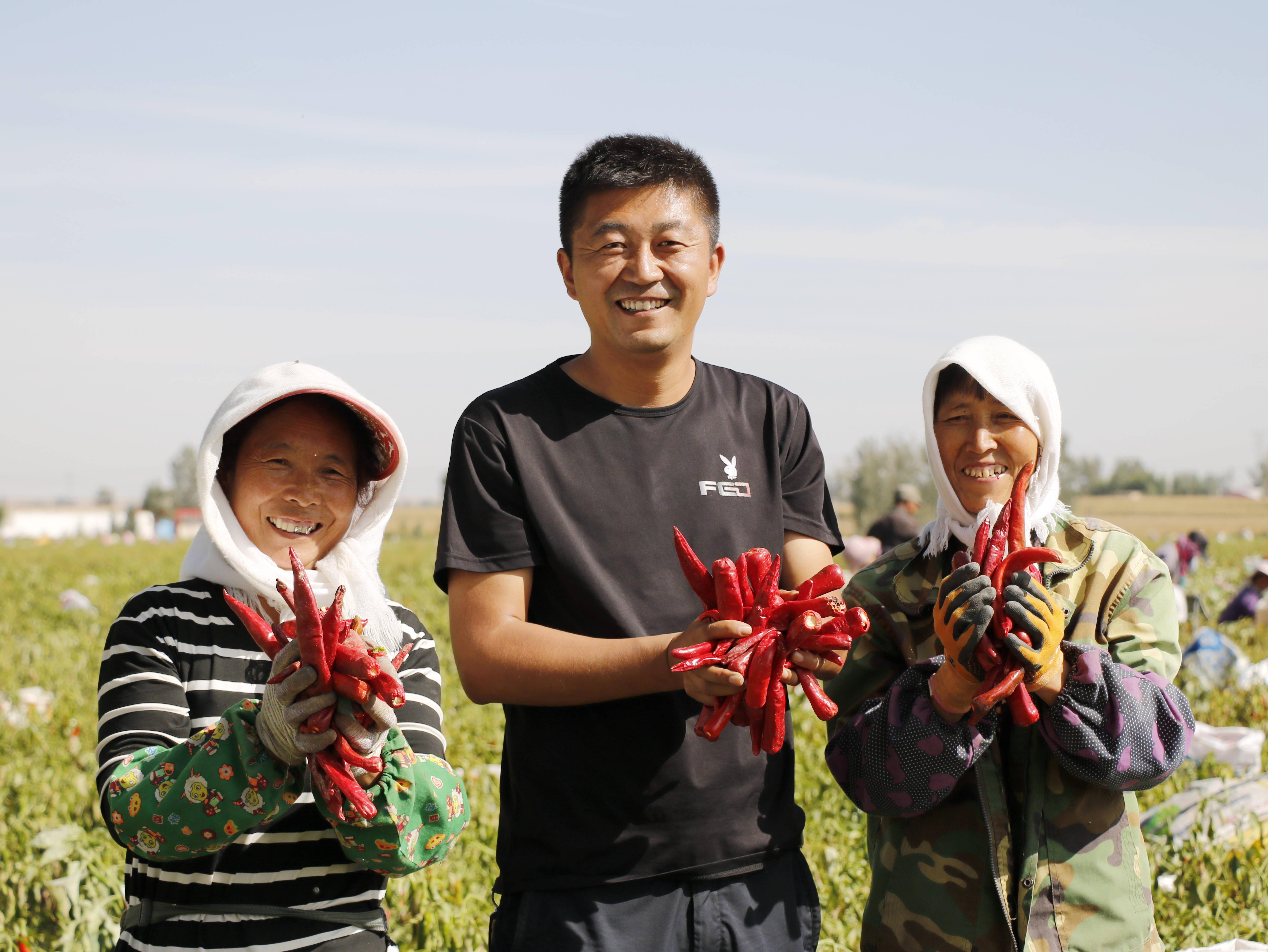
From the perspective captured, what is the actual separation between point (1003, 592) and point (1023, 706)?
243mm

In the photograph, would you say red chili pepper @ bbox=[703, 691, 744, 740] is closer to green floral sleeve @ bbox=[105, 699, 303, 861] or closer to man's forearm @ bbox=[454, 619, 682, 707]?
man's forearm @ bbox=[454, 619, 682, 707]

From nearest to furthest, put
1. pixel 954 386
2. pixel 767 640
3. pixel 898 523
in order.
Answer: pixel 767 640 → pixel 954 386 → pixel 898 523

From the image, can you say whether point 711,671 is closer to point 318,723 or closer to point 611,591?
point 611,591

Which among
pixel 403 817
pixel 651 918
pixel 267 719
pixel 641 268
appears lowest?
pixel 651 918

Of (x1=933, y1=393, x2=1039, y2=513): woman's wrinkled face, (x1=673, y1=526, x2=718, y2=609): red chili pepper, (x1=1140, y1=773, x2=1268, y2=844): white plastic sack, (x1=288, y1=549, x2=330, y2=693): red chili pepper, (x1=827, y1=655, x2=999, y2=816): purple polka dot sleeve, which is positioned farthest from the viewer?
(x1=1140, y1=773, x2=1268, y2=844): white plastic sack

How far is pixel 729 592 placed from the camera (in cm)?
204

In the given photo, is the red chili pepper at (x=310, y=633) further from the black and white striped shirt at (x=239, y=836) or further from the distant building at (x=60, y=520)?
the distant building at (x=60, y=520)

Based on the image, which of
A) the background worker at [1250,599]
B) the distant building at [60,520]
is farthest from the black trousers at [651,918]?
the distant building at [60,520]

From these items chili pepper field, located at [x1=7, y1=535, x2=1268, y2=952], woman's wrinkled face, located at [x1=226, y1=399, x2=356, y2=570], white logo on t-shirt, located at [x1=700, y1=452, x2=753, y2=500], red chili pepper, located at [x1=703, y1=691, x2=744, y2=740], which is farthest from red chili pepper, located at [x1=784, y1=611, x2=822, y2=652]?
chili pepper field, located at [x1=7, y1=535, x2=1268, y2=952]

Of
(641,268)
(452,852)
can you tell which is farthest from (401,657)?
(452,852)

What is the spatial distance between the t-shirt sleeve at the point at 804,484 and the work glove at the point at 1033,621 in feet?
Result: 1.77

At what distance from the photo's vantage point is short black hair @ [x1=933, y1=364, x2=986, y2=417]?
103 inches

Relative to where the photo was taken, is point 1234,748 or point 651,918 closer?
point 651,918

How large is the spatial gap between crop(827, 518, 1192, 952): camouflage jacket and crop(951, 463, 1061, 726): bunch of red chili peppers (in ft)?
0.59
